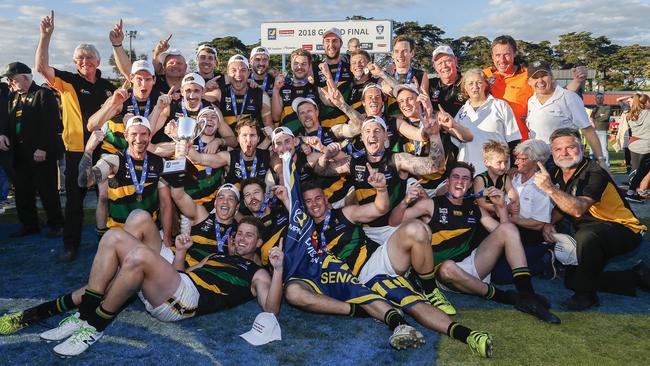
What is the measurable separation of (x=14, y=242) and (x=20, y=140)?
4.86 ft

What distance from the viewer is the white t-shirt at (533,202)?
4.64 m

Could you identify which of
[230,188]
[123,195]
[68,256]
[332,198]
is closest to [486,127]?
[332,198]

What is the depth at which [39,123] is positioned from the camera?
662 centimetres

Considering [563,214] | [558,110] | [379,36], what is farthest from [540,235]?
[379,36]

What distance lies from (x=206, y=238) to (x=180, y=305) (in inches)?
37.0

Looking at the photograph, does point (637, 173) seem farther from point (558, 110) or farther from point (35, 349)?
point (35, 349)

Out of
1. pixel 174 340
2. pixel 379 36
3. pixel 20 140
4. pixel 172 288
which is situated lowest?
pixel 174 340

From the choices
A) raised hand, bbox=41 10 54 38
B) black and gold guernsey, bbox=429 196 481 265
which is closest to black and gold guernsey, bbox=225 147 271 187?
black and gold guernsey, bbox=429 196 481 265

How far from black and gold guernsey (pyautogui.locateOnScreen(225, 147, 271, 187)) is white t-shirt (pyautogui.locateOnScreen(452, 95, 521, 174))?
2.22m

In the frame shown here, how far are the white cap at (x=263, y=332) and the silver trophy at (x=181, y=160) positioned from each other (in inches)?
64.0

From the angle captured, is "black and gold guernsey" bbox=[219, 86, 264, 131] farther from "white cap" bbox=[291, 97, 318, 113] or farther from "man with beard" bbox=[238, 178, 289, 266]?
"man with beard" bbox=[238, 178, 289, 266]

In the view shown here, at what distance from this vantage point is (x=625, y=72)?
200ft

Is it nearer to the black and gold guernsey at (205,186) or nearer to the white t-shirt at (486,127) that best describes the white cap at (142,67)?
the black and gold guernsey at (205,186)

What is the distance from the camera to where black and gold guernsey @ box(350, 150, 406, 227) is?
4609mm
